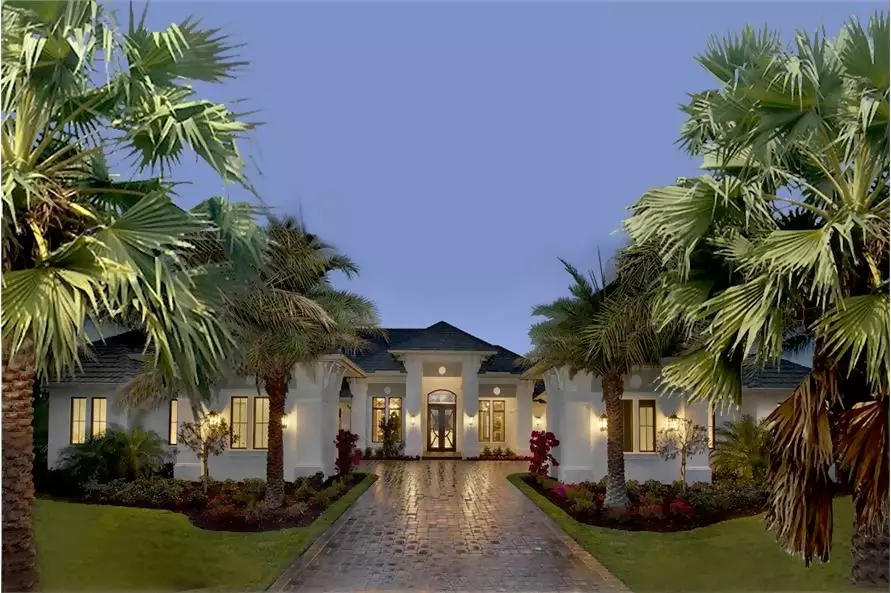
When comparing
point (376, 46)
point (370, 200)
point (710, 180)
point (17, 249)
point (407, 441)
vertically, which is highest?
point (370, 200)

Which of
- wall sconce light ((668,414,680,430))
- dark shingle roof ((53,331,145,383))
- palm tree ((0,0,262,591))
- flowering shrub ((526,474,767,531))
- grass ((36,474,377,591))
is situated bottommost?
flowering shrub ((526,474,767,531))

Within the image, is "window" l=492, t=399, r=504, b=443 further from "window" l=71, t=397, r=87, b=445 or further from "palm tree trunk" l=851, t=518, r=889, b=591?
Answer: "palm tree trunk" l=851, t=518, r=889, b=591

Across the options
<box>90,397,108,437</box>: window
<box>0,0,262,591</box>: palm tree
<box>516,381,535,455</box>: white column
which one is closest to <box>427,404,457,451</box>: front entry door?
<box>516,381,535,455</box>: white column

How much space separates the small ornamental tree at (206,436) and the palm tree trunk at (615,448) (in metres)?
8.02

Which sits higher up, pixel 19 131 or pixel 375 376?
pixel 19 131

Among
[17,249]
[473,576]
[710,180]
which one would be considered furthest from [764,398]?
[17,249]

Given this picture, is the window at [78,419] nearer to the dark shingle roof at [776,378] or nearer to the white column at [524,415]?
the dark shingle roof at [776,378]

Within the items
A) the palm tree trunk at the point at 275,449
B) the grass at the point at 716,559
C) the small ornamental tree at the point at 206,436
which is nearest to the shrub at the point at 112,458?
the small ornamental tree at the point at 206,436

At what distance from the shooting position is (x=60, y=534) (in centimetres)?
1040

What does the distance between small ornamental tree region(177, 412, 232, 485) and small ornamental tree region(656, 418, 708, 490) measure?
9359 millimetres

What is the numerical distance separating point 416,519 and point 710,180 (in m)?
10.0

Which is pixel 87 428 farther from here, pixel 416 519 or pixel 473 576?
pixel 473 576

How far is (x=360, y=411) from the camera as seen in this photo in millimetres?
31156

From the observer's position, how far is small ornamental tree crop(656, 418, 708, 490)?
659 inches
